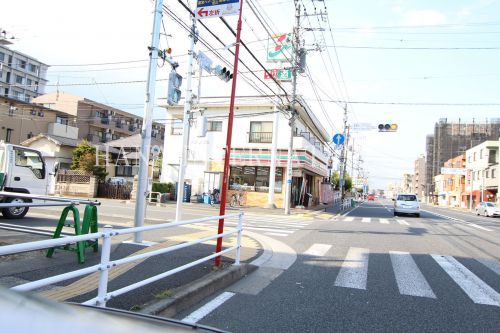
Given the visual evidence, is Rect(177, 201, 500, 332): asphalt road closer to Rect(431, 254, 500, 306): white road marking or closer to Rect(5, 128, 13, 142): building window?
Rect(431, 254, 500, 306): white road marking

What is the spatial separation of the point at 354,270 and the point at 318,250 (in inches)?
92.0

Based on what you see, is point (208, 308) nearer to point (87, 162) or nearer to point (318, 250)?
point (318, 250)

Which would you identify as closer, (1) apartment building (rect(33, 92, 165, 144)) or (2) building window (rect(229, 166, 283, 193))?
(2) building window (rect(229, 166, 283, 193))

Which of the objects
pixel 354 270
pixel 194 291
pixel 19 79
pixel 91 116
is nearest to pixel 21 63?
pixel 19 79

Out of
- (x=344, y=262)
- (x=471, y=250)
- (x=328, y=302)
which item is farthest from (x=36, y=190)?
(x=471, y=250)

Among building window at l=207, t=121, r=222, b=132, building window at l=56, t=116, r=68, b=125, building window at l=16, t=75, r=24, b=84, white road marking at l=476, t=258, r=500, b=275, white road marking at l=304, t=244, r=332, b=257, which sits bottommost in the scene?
white road marking at l=304, t=244, r=332, b=257

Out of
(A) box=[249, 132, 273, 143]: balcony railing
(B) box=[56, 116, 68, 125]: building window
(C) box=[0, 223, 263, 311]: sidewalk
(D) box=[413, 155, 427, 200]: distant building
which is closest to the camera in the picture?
(C) box=[0, 223, 263, 311]: sidewalk

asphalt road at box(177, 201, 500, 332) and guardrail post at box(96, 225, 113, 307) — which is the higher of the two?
guardrail post at box(96, 225, 113, 307)

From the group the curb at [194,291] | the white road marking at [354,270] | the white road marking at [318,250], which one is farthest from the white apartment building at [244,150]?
the curb at [194,291]

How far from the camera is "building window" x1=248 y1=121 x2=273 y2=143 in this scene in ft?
92.8

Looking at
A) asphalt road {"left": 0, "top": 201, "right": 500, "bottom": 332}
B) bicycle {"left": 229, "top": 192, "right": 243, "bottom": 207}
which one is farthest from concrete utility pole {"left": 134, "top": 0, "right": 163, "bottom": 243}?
bicycle {"left": 229, "top": 192, "right": 243, "bottom": 207}

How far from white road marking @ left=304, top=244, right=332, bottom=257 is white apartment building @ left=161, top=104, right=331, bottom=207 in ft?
56.1

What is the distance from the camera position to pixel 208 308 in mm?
4543

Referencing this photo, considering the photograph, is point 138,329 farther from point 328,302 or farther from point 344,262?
point 344,262
